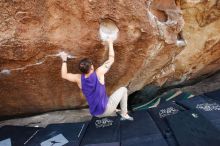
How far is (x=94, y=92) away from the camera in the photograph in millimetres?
4461

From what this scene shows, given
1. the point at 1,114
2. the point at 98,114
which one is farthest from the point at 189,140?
the point at 1,114

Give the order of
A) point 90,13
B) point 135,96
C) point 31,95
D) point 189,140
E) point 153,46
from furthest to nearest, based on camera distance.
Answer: point 135,96 → point 31,95 → point 153,46 → point 90,13 → point 189,140

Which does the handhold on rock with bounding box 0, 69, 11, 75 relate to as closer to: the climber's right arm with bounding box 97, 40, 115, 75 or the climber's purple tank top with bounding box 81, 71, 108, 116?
the climber's purple tank top with bounding box 81, 71, 108, 116

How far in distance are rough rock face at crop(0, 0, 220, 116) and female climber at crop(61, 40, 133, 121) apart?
A: 0.81 ft

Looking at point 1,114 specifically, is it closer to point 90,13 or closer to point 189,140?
point 90,13

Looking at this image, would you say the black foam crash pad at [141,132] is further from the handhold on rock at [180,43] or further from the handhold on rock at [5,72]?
the handhold on rock at [5,72]

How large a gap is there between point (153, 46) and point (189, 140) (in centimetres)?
132

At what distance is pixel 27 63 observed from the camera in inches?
185

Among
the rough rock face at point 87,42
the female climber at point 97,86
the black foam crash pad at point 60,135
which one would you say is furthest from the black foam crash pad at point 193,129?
the black foam crash pad at point 60,135

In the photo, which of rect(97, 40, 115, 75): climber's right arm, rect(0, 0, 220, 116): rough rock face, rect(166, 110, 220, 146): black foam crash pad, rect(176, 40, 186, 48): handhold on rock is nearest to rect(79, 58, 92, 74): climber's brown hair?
rect(97, 40, 115, 75): climber's right arm

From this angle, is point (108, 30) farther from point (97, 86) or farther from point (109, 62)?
point (97, 86)

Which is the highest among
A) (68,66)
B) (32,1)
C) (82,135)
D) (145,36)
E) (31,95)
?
(32,1)

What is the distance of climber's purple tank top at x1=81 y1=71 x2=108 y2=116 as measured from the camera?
441 cm

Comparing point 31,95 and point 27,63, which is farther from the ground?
point 27,63
